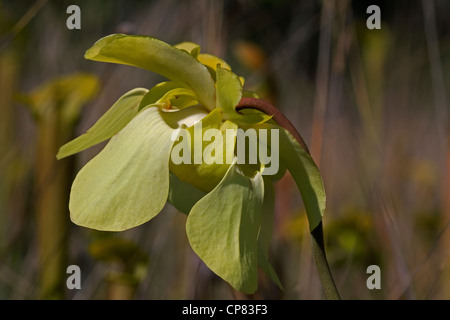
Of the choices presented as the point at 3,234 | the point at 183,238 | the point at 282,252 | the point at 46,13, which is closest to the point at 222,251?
the point at 282,252

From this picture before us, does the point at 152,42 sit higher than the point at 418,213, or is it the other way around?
the point at 152,42

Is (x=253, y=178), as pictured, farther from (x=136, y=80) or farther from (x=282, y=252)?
(x=136, y=80)

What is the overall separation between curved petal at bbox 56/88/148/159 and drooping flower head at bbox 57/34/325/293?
1 centimetres

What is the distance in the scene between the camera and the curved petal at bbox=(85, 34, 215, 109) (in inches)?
20.0

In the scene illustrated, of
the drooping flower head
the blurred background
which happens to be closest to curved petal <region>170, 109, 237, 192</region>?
the drooping flower head

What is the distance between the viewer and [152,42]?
1.66 ft

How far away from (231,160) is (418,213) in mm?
1191

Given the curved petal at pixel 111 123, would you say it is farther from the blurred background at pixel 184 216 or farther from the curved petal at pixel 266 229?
the blurred background at pixel 184 216

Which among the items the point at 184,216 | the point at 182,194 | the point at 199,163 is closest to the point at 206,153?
the point at 199,163

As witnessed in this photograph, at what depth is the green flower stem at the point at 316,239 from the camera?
49cm

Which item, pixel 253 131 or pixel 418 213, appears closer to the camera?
pixel 253 131

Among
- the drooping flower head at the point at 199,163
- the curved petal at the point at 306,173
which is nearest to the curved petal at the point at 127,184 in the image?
the drooping flower head at the point at 199,163

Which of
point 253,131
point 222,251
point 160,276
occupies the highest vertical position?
point 253,131
